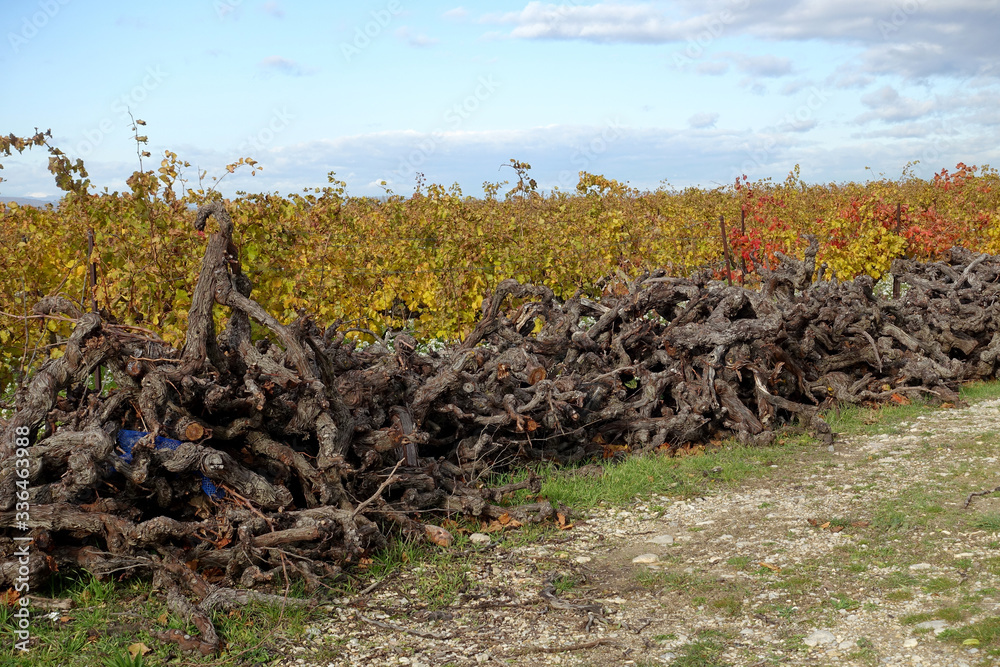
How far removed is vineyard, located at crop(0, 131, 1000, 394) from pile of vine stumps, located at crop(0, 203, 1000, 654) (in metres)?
0.51

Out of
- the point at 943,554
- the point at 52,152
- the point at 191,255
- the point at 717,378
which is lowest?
the point at 943,554

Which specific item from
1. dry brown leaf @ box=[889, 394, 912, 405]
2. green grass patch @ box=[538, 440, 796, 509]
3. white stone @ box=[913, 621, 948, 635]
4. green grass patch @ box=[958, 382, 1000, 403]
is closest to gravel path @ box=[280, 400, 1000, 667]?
white stone @ box=[913, 621, 948, 635]

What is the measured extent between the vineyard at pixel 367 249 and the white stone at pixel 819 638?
11.9ft

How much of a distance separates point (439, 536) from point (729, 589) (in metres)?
Answer: 1.62

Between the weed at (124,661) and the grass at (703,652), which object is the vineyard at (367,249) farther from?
the grass at (703,652)

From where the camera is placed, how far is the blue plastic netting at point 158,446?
4.46m

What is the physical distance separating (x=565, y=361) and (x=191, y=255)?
3327 mm

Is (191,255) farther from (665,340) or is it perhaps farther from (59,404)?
(665,340)

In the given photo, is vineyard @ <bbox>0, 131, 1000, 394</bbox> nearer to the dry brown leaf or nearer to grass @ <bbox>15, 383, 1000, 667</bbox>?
grass @ <bbox>15, 383, 1000, 667</bbox>

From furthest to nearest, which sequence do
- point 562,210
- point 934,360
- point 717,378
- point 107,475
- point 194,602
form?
point 562,210, point 934,360, point 717,378, point 107,475, point 194,602

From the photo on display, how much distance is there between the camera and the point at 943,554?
15.1 ft

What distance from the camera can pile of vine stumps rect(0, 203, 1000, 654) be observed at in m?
4.24

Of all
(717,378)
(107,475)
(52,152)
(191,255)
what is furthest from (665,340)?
(52,152)

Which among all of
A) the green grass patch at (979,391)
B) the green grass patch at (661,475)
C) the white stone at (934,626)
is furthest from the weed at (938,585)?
the green grass patch at (979,391)
